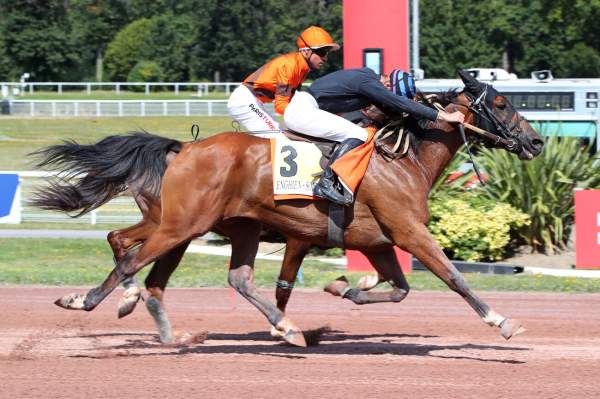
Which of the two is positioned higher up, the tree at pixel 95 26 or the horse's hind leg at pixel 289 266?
the tree at pixel 95 26

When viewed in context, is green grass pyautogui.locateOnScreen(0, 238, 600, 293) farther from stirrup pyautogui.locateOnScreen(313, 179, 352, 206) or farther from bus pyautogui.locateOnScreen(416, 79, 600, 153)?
bus pyautogui.locateOnScreen(416, 79, 600, 153)

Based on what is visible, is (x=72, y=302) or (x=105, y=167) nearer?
(x=72, y=302)

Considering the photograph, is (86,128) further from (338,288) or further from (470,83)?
(470,83)

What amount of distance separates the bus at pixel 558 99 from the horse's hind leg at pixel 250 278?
15.7m

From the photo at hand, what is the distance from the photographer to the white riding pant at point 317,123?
7.68 metres

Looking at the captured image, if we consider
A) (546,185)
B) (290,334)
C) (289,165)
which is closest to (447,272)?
(290,334)

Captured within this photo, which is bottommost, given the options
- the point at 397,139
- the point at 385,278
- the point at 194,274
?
the point at 194,274

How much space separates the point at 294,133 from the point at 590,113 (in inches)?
670

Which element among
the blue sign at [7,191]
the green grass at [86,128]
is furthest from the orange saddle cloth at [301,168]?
the green grass at [86,128]

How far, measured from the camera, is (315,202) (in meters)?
7.70

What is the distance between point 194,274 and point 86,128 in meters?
22.6

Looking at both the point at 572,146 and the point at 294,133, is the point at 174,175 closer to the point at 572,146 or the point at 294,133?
the point at 294,133

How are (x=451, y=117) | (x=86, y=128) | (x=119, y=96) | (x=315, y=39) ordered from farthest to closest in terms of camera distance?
(x=119, y=96) < (x=86, y=128) < (x=315, y=39) < (x=451, y=117)

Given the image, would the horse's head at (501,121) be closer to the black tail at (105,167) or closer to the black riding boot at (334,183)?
the black riding boot at (334,183)
